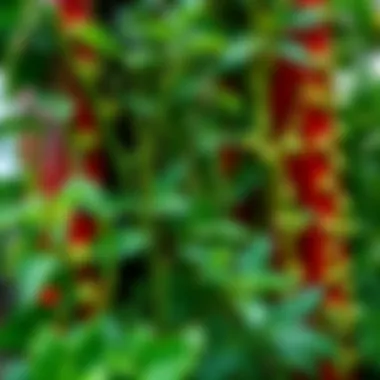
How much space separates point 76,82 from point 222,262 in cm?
13

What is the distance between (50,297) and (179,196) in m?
0.10

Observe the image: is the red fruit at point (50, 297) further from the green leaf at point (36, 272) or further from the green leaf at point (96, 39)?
the green leaf at point (96, 39)

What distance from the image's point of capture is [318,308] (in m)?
0.73

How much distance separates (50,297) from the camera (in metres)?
0.64

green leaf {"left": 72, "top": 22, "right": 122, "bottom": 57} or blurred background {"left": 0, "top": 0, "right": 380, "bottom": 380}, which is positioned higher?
green leaf {"left": 72, "top": 22, "right": 122, "bottom": 57}

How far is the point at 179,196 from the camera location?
2.09ft

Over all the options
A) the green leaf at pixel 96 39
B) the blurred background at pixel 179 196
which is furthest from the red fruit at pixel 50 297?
the green leaf at pixel 96 39

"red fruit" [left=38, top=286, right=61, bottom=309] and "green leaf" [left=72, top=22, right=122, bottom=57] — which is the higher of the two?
"green leaf" [left=72, top=22, right=122, bottom=57]

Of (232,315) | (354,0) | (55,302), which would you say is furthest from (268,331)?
(354,0)

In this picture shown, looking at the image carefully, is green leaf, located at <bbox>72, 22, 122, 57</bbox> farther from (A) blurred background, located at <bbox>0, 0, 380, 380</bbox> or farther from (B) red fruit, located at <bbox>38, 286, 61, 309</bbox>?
(B) red fruit, located at <bbox>38, 286, 61, 309</bbox>

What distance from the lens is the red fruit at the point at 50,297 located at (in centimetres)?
63

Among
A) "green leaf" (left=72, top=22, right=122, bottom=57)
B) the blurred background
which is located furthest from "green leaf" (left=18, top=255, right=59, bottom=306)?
"green leaf" (left=72, top=22, right=122, bottom=57)

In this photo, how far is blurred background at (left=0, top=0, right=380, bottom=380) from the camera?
0.60 metres

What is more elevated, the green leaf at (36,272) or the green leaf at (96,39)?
the green leaf at (96,39)
